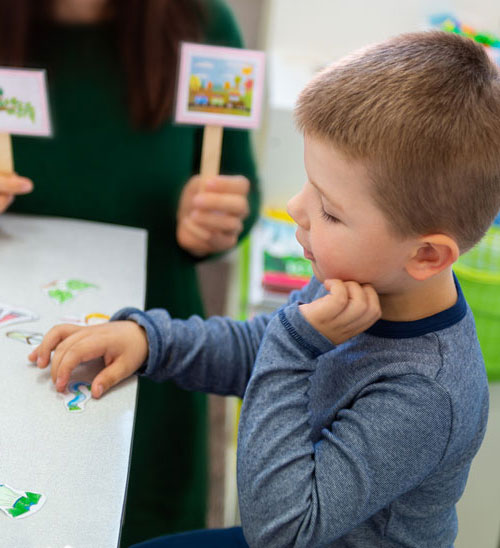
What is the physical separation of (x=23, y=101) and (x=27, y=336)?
447 mm

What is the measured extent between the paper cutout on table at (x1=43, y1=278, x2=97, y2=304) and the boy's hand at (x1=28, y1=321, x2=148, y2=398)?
13 cm

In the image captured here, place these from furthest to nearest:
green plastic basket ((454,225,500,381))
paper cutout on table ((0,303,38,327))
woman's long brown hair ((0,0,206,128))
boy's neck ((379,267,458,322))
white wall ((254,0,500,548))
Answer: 1. white wall ((254,0,500,548))
2. green plastic basket ((454,225,500,381))
3. woman's long brown hair ((0,0,206,128))
4. paper cutout on table ((0,303,38,327))
5. boy's neck ((379,267,458,322))

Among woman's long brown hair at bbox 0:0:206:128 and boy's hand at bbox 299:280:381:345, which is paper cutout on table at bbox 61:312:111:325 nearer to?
boy's hand at bbox 299:280:381:345

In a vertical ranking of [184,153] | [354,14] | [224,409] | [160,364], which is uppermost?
[354,14]

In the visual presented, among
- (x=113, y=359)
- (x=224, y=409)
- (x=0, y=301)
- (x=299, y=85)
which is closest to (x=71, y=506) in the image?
(x=113, y=359)

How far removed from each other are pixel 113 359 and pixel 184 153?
22.5 inches

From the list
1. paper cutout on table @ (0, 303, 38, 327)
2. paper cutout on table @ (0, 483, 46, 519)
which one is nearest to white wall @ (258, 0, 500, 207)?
paper cutout on table @ (0, 303, 38, 327)

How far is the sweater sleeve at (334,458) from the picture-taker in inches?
28.4

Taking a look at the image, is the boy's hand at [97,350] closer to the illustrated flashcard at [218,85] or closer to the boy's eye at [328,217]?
the boy's eye at [328,217]

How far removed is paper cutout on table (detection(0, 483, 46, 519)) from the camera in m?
0.60

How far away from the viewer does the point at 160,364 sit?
910mm

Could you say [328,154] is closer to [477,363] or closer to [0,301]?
[477,363]

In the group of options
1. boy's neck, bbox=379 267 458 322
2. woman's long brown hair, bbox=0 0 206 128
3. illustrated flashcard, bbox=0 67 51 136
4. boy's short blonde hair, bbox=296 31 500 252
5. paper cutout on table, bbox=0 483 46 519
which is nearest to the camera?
paper cutout on table, bbox=0 483 46 519

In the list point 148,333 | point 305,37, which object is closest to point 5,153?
point 148,333
